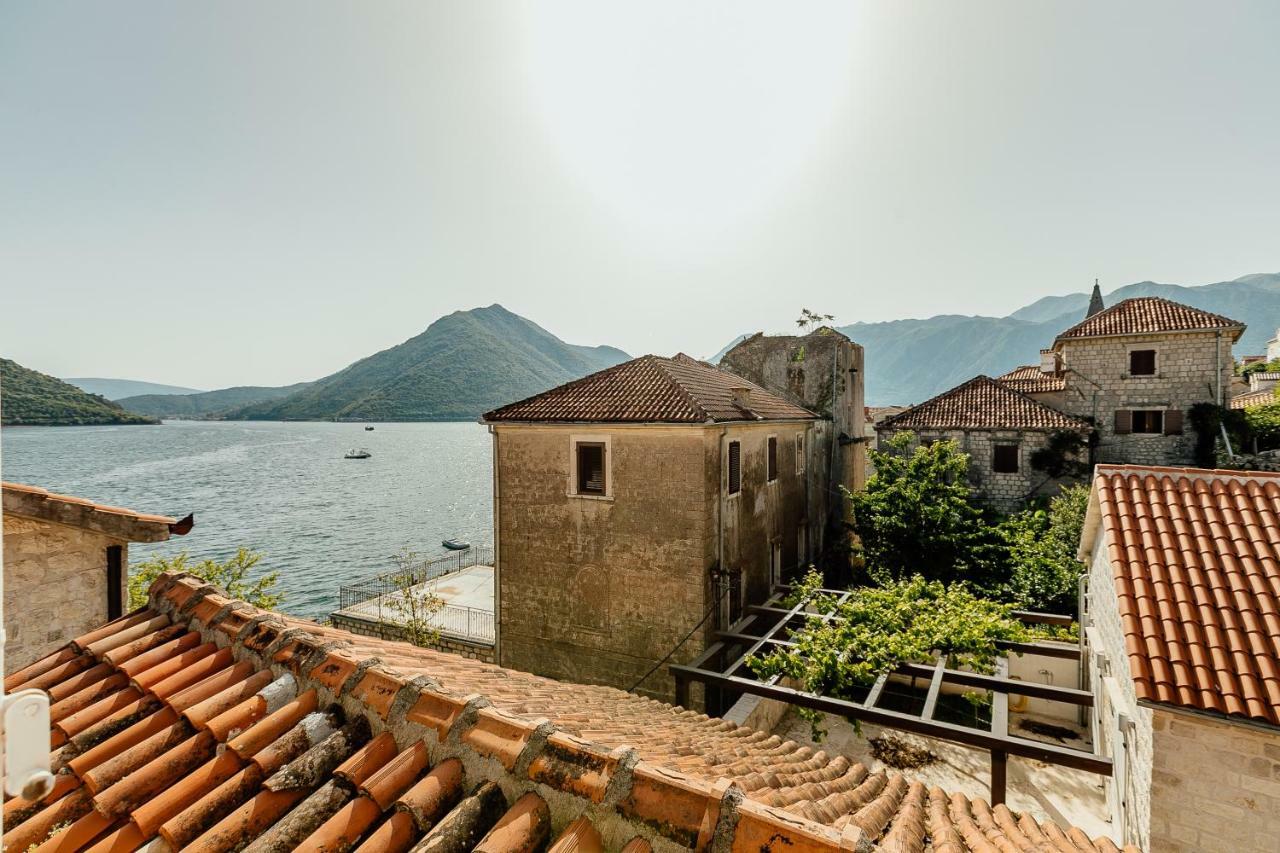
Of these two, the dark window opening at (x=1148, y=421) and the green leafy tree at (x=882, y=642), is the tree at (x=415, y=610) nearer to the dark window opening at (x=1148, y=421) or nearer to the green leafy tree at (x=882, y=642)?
the green leafy tree at (x=882, y=642)

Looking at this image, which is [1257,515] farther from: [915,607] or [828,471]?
[828,471]

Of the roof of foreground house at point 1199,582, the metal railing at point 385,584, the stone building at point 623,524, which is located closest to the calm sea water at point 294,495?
the metal railing at point 385,584

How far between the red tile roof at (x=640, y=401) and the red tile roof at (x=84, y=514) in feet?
27.0

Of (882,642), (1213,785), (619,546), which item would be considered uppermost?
(619,546)

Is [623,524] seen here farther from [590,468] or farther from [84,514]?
[84,514]

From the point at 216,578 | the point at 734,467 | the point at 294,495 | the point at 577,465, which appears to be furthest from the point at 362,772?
the point at 294,495

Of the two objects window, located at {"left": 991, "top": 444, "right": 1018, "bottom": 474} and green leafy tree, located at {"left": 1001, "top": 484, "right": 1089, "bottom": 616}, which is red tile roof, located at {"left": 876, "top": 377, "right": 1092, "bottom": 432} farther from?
green leafy tree, located at {"left": 1001, "top": 484, "right": 1089, "bottom": 616}

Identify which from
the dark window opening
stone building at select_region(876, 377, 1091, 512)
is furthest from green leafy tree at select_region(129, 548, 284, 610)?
the dark window opening

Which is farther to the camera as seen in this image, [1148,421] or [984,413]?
[984,413]

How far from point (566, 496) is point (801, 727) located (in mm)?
7421

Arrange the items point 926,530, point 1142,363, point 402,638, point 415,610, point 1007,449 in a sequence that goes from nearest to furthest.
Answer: point 926,530
point 415,610
point 402,638
point 1142,363
point 1007,449

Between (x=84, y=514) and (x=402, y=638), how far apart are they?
1589 cm

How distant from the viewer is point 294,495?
67.4m

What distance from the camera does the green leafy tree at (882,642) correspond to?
1040cm
